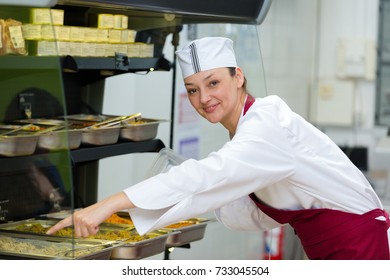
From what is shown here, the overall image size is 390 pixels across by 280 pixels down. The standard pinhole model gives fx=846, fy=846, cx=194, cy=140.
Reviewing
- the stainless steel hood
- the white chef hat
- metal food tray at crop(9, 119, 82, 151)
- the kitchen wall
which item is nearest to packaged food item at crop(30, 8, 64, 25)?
the stainless steel hood

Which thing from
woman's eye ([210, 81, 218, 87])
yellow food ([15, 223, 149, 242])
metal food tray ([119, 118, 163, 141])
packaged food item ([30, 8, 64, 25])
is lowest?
yellow food ([15, 223, 149, 242])

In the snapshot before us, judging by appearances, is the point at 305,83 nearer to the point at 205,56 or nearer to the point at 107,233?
the point at 107,233

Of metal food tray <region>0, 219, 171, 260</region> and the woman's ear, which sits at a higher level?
the woman's ear

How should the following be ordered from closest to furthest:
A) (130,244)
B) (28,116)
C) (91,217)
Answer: (91,217)
(28,116)
(130,244)

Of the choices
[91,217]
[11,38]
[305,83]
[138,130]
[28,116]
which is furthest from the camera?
[305,83]

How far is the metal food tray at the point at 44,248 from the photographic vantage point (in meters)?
2.24

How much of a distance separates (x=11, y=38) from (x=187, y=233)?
1.01 m

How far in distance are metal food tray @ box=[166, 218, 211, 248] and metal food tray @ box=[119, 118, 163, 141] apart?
13.6 inches

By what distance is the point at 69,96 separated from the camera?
3098mm

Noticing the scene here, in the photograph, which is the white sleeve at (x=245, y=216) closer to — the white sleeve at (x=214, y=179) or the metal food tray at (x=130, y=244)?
the metal food tray at (x=130, y=244)

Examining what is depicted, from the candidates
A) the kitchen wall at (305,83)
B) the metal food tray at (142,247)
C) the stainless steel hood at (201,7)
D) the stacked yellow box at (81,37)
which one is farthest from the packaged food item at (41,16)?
the kitchen wall at (305,83)

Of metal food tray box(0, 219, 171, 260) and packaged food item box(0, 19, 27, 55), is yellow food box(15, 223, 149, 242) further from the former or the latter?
packaged food item box(0, 19, 27, 55)

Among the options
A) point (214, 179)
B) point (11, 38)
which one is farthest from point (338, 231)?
point (11, 38)

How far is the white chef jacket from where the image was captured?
2092 millimetres
